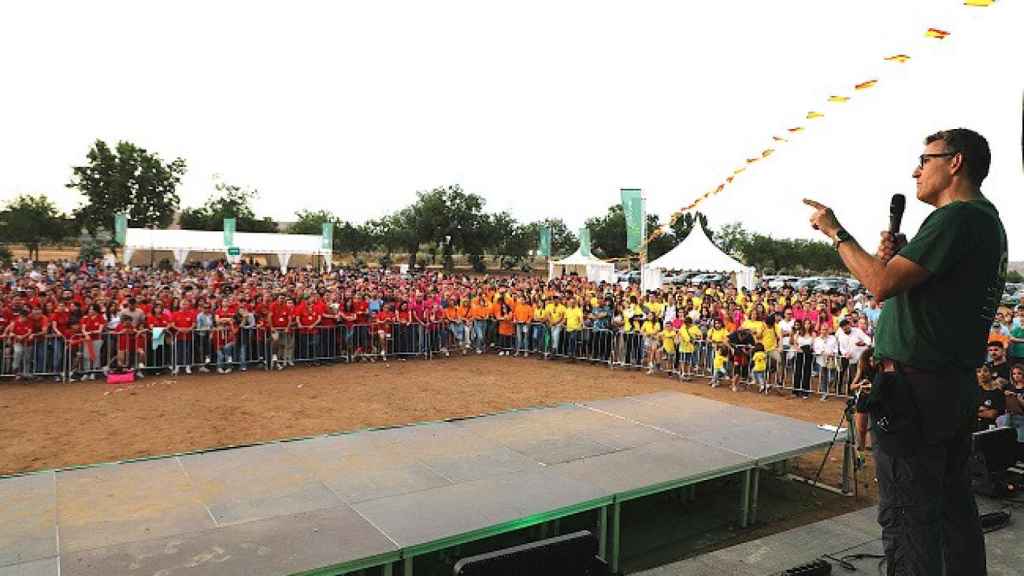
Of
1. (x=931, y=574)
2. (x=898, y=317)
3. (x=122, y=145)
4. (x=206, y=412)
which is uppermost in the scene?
(x=122, y=145)

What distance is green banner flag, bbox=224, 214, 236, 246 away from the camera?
36.2m

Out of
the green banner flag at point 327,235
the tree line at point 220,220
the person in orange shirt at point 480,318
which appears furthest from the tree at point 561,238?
the person in orange shirt at point 480,318

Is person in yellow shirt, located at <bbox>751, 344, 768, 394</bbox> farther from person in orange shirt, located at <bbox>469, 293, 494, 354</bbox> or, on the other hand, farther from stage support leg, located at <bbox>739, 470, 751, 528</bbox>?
stage support leg, located at <bbox>739, 470, 751, 528</bbox>

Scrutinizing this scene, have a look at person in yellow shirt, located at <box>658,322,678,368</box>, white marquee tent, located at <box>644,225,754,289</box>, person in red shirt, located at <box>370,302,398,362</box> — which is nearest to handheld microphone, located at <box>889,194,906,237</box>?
person in yellow shirt, located at <box>658,322,678,368</box>

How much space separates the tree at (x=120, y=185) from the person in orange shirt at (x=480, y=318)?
5244cm

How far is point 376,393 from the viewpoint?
11.3m

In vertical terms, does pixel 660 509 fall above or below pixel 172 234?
below

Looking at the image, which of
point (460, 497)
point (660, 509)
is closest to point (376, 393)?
point (660, 509)

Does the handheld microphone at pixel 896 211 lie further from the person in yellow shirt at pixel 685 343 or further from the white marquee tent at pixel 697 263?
the white marquee tent at pixel 697 263

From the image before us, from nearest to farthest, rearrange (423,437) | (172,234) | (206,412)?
(423,437) → (206,412) → (172,234)

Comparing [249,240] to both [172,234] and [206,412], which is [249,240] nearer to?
[172,234]

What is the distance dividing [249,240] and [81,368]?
30.1 meters

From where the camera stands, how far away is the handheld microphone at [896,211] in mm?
2596

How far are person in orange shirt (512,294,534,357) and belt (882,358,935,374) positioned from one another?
1384 centimetres
